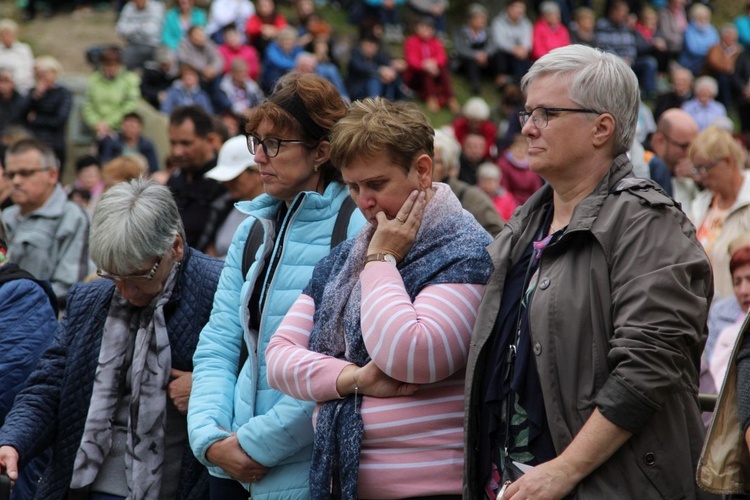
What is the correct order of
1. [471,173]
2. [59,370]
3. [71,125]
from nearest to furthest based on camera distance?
1. [59,370]
2. [471,173]
3. [71,125]

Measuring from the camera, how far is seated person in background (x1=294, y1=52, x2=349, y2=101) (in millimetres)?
15227

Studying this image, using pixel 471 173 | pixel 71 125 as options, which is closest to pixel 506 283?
pixel 471 173

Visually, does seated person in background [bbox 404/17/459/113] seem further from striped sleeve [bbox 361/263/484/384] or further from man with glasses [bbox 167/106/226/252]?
striped sleeve [bbox 361/263/484/384]

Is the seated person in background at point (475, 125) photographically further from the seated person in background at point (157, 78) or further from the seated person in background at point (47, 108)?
the seated person in background at point (47, 108)

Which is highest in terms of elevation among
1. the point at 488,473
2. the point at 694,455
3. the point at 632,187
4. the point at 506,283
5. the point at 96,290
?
the point at 632,187

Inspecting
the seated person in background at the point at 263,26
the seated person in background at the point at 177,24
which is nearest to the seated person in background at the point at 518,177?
the seated person in background at the point at 263,26

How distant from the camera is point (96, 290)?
4.03 metres

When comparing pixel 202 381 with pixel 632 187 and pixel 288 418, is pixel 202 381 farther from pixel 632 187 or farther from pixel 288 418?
pixel 632 187

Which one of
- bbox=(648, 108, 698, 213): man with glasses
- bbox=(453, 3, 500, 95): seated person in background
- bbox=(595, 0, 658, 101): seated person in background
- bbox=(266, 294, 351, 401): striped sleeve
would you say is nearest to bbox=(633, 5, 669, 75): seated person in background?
bbox=(595, 0, 658, 101): seated person in background

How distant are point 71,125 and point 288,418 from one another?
469 inches

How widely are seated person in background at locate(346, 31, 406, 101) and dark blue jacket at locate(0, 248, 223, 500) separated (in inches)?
515

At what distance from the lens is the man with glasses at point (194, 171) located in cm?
680

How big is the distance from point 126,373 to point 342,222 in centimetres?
102

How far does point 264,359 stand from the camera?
3535 mm
